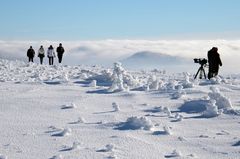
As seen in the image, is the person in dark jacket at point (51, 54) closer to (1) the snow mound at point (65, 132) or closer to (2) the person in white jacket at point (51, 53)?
(2) the person in white jacket at point (51, 53)

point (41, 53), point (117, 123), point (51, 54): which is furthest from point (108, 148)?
point (41, 53)

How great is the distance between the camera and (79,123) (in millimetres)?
10328

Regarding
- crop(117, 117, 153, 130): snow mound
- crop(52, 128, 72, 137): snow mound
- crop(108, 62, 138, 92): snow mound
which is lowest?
crop(52, 128, 72, 137): snow mound

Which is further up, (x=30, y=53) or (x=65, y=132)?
(x=30, y=53)

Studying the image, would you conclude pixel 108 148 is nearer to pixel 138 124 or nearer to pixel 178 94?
pixel 138 124

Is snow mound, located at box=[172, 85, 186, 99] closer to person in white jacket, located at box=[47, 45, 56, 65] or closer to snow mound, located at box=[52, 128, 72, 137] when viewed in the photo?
snow mound, located at box=[52, 128, 72, 137]

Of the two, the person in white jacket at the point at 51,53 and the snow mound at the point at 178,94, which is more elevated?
the person in white jacket at the point at 51,53

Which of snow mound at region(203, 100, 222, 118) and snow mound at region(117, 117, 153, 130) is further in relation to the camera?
snow mound at region(203, 100, 222, 118)

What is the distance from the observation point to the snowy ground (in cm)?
839

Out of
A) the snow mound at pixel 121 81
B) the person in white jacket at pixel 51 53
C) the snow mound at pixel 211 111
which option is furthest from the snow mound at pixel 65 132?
the person in white jacket at pixel 51 53

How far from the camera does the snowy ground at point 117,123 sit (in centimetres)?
839

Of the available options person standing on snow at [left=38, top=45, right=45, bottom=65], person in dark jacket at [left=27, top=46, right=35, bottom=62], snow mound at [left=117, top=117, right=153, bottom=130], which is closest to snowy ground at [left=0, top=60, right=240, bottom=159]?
snow mound at [left=117, top=117, right=153, bottom=130]

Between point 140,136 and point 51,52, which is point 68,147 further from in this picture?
point 51,52

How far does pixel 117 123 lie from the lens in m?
10.3
